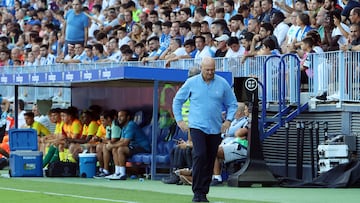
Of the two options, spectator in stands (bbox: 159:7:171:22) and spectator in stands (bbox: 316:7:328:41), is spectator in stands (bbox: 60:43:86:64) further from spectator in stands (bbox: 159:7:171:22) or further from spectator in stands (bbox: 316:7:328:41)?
spectator in stands (bbox: 316:7:328:41)

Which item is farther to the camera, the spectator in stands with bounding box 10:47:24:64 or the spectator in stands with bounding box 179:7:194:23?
the spectator in stands with bounding box 10:47:24:64

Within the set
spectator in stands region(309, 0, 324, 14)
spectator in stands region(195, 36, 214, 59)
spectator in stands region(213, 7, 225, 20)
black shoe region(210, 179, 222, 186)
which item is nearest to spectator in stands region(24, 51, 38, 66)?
spectator in stands region(213, 7, 225, 20)

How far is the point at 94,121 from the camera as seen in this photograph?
23625mm

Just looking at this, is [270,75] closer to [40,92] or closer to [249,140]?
[249,140]

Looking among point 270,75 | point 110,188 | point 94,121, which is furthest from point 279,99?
point 94,121

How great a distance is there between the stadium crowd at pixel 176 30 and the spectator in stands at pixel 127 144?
1747 millimetres

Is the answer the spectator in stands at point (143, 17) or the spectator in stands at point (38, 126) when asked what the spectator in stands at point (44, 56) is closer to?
the spectator in stands at point (143, 17)

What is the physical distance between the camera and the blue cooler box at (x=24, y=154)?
21.7 meters

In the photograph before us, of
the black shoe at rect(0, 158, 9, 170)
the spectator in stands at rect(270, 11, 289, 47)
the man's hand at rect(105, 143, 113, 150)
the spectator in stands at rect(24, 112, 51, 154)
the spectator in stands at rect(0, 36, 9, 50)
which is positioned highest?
the spectator in stands at rect(0, 36, 9, 50)

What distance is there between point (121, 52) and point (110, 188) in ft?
24.4

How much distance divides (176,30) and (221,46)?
2652 millimetres

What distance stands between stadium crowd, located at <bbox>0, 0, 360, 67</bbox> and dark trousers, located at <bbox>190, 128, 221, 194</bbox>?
16.8 ft

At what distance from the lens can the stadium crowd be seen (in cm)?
2031

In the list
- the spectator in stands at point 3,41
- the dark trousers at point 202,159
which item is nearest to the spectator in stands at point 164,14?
the spectator in stands at point 3,41
